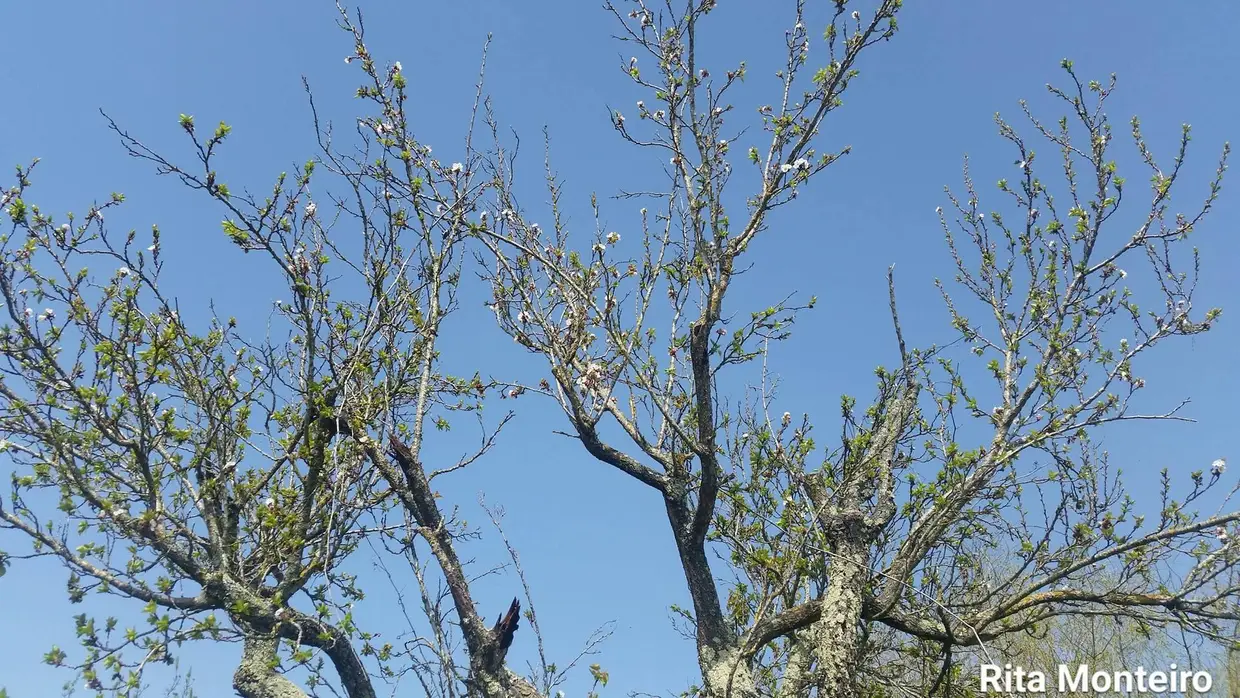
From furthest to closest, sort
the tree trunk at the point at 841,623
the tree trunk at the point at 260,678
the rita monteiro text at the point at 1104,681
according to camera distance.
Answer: the rita monteiro text at the point at 1104,681 < the tree trunk at the point at 260,678 < the tree trunk at the point at 841,623

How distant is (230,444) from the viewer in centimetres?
607

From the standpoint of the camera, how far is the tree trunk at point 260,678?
537 centimetres

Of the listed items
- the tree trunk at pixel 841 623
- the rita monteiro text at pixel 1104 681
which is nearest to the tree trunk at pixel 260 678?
the tree trunk at pixel 841 623

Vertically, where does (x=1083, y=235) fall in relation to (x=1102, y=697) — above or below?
above

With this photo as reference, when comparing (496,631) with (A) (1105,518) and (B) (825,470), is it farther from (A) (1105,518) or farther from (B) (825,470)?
(A) (1105,518)

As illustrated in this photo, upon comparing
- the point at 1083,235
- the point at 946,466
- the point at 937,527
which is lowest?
the point at 937,527

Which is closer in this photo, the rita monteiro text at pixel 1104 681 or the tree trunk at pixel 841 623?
the tree trunk at pixel 841 623

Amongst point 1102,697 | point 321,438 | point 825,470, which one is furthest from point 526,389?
point 1102,697

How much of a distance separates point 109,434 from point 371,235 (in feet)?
6.66

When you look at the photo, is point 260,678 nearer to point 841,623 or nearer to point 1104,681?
point 841,623

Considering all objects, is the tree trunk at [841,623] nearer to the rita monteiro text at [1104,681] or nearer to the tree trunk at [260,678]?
the rita monteiro text at [1104,681]

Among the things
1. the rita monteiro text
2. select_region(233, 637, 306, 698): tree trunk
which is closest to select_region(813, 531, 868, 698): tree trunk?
the rita monteiro text

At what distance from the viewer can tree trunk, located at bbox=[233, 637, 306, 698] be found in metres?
5.37

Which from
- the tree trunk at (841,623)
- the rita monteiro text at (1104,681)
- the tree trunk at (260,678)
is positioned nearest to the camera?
the tree trunk at (841,623)
